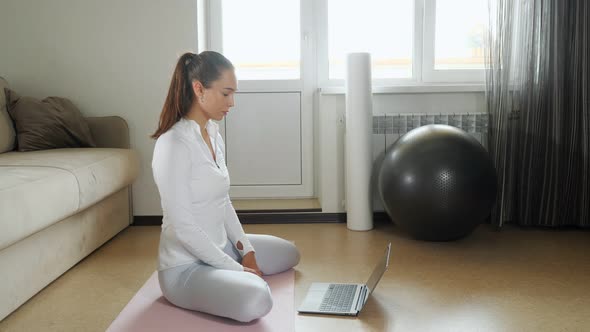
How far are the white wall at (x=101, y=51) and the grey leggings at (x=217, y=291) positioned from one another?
1.86 metres

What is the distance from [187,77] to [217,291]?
2.58 ft

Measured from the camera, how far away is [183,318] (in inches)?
87.7

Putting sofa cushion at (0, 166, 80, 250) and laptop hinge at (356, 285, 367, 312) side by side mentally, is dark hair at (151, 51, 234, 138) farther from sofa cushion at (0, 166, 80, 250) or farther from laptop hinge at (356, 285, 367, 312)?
laptop hinge at (356, 285, 367, 312)

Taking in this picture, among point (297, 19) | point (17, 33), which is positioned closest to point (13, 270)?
point (17, 33)

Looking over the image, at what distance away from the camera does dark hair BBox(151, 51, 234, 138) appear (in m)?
2.24

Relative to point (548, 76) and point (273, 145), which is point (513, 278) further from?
point (273, 145)

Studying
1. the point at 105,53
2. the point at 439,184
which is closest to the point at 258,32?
the point at 105,53

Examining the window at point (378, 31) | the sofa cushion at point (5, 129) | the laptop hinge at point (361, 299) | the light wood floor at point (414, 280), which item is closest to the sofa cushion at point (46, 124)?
the sofa cushion at point (5, 129)

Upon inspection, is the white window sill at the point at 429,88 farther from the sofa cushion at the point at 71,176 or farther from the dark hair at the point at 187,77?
the dark hair at the point at 187,77

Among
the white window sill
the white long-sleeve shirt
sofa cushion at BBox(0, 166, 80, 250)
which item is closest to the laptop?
the white long-sleeve shirt

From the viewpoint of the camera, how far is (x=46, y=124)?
11.8 ft

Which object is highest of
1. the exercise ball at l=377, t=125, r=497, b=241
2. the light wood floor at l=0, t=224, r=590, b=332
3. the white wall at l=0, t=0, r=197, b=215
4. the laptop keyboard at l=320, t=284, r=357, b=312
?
the white wall at l=0, t=0, r=197, b=215

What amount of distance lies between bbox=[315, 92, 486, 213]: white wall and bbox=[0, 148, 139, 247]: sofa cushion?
122cm

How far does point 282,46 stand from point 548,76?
1.82 m
